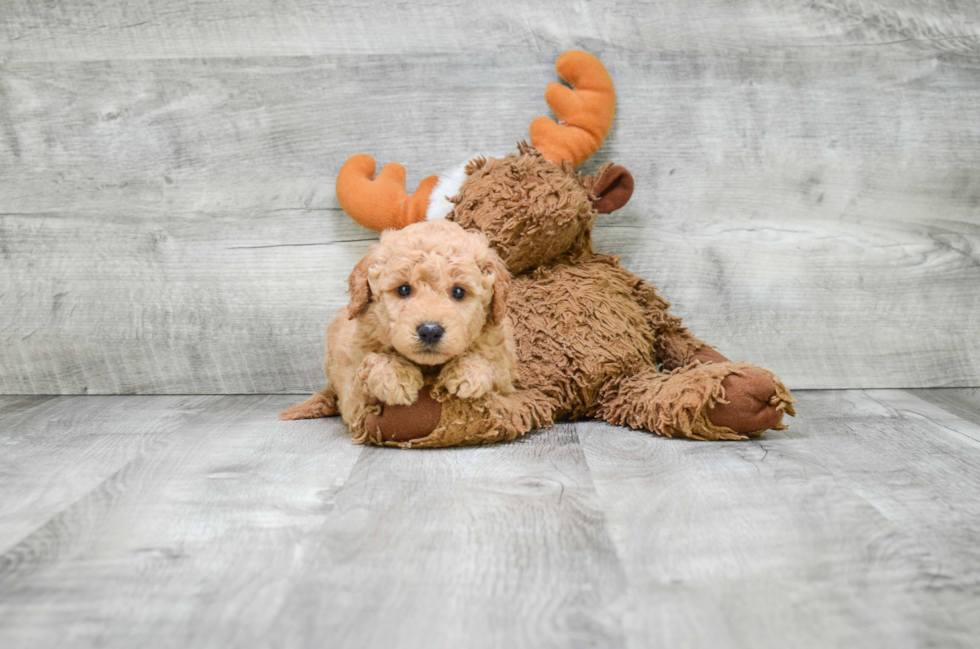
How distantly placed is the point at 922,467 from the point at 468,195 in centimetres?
83

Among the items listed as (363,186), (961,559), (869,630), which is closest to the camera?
(869,630)

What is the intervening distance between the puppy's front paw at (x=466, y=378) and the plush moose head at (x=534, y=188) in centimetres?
28

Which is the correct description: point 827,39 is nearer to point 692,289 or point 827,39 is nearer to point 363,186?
point 692,289

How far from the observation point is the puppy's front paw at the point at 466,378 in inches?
43.2

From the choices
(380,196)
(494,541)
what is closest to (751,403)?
(494,541)

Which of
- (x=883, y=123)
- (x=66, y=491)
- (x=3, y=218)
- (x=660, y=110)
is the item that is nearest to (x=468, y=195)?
(x=660, y=110)

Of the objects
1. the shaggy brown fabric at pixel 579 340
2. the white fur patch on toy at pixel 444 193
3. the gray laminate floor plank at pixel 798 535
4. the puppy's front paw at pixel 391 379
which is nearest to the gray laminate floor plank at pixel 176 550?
the puppy's front paw at pixel 391 379

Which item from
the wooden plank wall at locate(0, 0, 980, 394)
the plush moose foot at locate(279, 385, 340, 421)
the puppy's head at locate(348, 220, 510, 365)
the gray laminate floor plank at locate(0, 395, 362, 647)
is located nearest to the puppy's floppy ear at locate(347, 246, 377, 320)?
the puppy's head at locate(348, 220, 510, 365)

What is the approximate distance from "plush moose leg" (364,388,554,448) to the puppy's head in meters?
0.08

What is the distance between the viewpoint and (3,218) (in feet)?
5.25

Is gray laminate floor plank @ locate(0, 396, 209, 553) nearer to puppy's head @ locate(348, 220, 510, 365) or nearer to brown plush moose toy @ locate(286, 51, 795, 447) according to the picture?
brown plush moose toy @ locate(286, 51, 795, 447)

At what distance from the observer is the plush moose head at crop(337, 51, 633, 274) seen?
130 centimetres

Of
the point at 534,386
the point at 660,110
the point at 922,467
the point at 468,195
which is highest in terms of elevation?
the point at 660,110

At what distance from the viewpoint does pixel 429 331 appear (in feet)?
3.41
